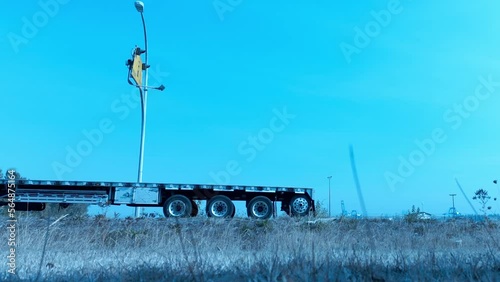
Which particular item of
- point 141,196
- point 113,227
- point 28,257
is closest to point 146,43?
point 141,196

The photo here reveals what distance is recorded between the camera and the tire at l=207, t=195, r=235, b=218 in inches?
618

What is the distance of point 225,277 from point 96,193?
13.0 m

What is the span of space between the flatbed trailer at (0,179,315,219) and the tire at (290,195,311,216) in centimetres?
4

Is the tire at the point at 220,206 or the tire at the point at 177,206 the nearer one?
the tire at the point at 177,206

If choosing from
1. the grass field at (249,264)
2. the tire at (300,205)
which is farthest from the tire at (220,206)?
the grass field at (249,264)

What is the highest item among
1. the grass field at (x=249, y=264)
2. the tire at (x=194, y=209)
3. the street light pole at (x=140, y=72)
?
the street light pole at (x=140, y=72)

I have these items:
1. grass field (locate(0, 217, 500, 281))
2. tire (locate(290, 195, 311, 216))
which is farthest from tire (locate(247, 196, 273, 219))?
grass field (locate(0, 217, 500, 281))

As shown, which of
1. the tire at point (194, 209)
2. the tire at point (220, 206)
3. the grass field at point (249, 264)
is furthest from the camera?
the tire at point (194, 209)

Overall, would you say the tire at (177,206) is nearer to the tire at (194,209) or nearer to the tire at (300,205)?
the tire at (194,209)

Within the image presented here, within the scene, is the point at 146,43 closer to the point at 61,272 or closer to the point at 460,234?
the point at 460,234

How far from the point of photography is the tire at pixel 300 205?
16.7 metres

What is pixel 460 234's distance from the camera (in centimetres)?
1021

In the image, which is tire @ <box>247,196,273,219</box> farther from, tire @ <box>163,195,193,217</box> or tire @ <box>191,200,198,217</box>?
tire @ <box>163,195,193,217</box>

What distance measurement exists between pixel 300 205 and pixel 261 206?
146 cm
